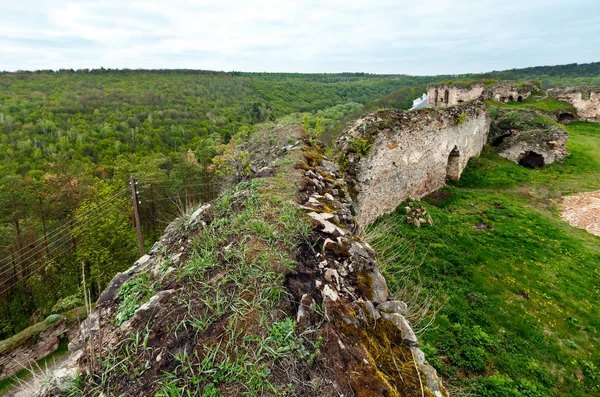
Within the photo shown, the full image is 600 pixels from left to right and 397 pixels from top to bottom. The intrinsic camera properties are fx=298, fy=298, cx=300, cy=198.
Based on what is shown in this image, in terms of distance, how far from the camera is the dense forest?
607 inches

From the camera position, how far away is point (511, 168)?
15000mm

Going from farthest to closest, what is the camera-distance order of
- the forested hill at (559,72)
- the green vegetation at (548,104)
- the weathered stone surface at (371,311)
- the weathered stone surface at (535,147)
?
the forested hill at (559,72), the green vegetation at (548,104), the weathered stone surface at (535,147), the weathered stone surface at (371,311)

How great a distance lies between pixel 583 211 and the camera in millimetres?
10836

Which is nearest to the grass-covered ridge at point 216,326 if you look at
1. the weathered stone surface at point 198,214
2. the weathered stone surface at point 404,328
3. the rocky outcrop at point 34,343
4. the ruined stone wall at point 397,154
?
the weathered stone surface at point 198,214

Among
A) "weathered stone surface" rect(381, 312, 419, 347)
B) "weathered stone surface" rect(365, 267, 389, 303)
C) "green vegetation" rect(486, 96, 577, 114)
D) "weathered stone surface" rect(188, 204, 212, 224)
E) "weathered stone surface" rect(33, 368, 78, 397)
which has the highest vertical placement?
"green vegetation" rect(486, 96, 577, 114)

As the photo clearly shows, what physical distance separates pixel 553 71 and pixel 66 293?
141 m

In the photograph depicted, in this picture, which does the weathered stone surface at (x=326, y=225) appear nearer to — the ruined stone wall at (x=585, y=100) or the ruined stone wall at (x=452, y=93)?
the ruined stone wall at (x=452, y=93)

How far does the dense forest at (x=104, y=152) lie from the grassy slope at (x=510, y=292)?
17.5ft

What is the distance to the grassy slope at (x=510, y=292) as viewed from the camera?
16.8ft

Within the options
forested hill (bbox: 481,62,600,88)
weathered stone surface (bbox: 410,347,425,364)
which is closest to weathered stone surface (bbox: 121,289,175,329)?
weathered stone surface (bbox: 410,347,425,364)

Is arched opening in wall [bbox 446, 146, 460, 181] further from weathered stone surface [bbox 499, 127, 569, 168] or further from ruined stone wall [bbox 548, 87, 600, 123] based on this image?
ruined stone wall [bbox 548, 87, 600, 123]

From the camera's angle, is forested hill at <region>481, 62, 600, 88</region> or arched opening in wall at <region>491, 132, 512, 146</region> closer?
arched opening in wall at <region>491, 132, 512, 146</region>

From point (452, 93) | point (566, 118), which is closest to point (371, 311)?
point (452, 93)

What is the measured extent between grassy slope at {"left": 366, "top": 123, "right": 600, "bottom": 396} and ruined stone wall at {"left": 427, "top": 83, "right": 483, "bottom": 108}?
1542cm
